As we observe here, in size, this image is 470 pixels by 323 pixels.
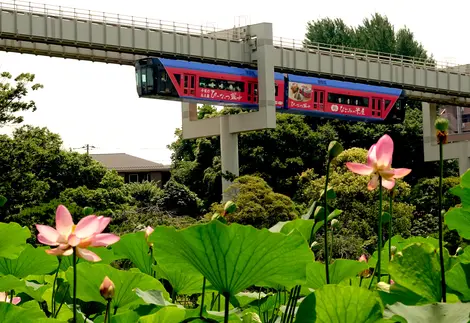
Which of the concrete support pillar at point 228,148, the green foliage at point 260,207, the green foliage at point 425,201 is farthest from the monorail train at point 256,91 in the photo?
the green foliage at point 260,207

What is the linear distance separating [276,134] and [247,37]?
452 cm

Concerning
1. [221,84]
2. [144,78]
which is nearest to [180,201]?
[221,84]

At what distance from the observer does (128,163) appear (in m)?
47.4

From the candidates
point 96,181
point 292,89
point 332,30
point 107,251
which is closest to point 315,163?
point 292,89

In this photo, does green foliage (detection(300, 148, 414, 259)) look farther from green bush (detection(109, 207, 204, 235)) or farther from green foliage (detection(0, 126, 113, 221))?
green foliage (detection(0, 126, 113, 221))

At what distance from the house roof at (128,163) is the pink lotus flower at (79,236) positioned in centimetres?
4440

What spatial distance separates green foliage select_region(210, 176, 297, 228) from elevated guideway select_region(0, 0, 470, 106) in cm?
469

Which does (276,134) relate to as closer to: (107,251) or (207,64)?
(207,64)

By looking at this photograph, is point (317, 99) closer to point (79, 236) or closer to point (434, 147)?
point (434, 147)

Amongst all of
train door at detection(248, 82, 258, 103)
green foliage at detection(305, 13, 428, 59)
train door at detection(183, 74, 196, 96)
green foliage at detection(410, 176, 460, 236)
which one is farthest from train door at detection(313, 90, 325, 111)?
green foliage at detection(305, 13, 428, 59)

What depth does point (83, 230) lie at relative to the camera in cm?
96

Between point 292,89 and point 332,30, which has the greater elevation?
point 332,30

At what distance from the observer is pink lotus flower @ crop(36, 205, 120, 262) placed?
0.95 m

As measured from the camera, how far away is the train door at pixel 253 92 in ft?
70.6
